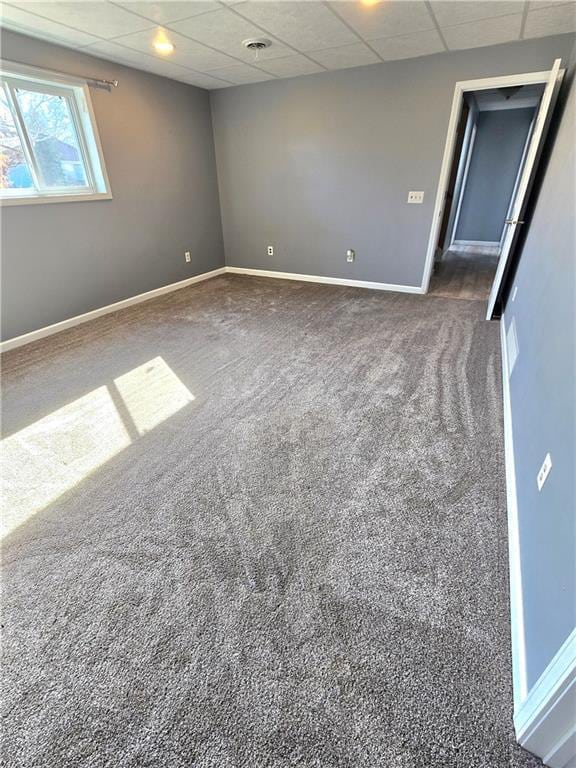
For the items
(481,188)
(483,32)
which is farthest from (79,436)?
(481,188)

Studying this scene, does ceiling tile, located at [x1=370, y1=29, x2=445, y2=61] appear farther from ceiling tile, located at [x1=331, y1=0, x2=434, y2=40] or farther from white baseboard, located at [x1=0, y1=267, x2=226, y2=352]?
white baseboard, located at [x1=0, y1=267, x2=226, y2=352]

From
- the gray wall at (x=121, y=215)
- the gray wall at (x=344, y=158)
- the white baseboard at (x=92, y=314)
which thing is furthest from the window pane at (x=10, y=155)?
the gray wall at (x=344, y=158)

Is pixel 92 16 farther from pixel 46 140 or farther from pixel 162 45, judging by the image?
pixel 46 140

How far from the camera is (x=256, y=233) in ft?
17.8

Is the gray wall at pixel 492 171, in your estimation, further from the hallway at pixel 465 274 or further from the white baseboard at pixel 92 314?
the white baseboard at pixel 92 314

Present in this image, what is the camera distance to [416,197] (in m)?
4.20

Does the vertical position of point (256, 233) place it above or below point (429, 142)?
below

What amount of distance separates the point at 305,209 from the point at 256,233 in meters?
0.85

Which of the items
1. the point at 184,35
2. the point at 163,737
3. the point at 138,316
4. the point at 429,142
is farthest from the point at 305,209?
the point at 163,737

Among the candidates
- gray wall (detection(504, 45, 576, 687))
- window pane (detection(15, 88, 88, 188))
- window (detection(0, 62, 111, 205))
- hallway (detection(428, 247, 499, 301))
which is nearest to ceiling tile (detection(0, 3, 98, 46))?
window (detection(0, 62, 111, 205))

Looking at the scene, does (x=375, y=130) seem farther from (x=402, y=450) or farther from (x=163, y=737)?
(x=163, y=737)

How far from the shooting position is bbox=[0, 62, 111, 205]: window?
3049mm

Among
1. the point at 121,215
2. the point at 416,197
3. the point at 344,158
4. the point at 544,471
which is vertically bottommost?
the point at 544,471

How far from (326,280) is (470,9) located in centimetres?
290
